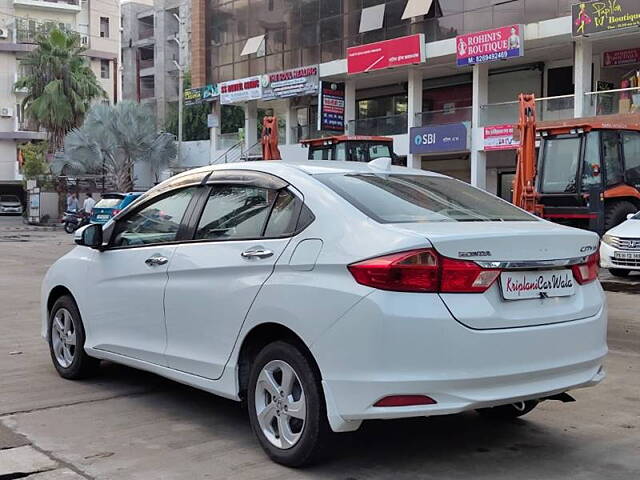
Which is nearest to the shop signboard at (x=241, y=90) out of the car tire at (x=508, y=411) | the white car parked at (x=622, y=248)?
the white car parked at (x=622, y=248)

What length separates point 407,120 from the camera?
31.2 meters

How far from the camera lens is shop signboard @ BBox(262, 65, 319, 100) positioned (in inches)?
1329

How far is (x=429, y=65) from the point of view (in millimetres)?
Result: 30500

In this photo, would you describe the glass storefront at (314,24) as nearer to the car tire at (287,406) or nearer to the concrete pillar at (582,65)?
the concrete pillar at (582,65)

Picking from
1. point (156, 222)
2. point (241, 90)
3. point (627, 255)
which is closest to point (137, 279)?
point (156, 222)

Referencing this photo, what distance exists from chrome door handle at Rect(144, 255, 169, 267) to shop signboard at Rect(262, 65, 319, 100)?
29.3 m

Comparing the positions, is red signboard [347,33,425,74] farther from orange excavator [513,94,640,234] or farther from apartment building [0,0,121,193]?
apartment building [0,0,121,193]

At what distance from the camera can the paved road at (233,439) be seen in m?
4.11

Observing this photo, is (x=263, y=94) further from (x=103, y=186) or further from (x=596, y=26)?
(x=596, y=26)

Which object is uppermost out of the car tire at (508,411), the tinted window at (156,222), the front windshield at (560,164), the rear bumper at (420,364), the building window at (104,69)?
the building window at (104,69)

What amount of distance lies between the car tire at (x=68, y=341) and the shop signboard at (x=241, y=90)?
31029 millimetres

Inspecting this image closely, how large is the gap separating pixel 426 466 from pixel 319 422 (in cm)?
70

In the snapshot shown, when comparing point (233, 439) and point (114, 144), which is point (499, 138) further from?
point (233, 439)

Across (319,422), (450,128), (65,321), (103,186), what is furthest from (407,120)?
(319,422)
